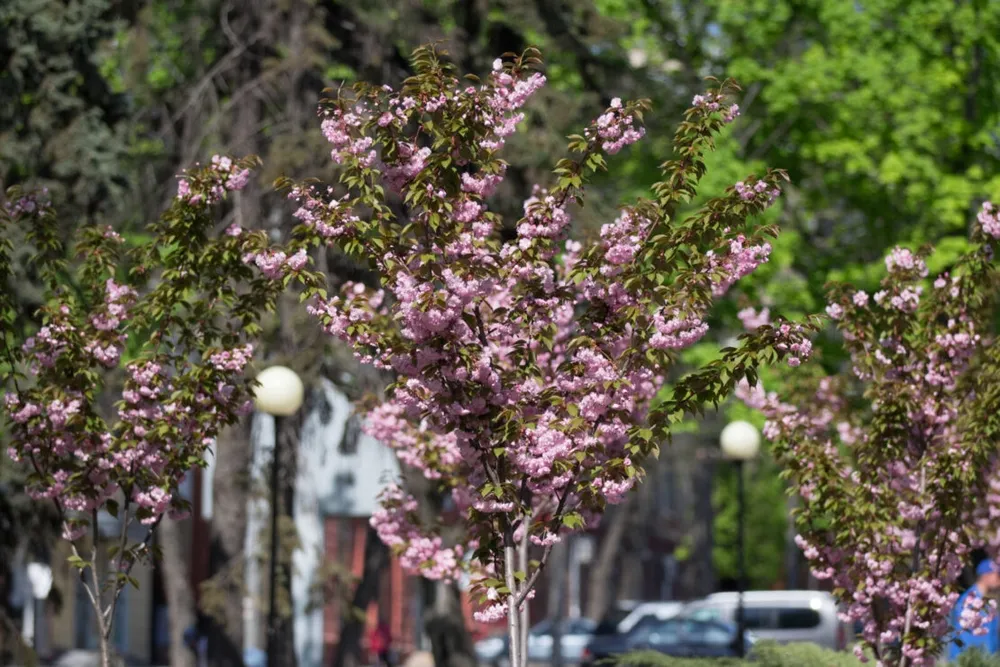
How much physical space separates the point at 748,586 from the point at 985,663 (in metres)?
53.9

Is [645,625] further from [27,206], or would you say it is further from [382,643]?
[27,206]

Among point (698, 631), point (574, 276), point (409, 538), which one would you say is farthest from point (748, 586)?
point (574, 276)

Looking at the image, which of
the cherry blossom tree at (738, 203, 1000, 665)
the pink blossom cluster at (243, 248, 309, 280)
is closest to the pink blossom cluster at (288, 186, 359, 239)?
the pink blossom cluster at (243, 248, 309, 280)

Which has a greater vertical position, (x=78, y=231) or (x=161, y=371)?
(x=78, y=231)

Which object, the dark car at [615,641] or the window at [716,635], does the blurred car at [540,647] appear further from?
the window at [716,635]

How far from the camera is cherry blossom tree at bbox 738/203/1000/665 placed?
1296cm

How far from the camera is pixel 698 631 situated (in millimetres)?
32156

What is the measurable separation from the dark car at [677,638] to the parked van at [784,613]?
2.66 feet

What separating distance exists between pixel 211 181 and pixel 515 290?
2.37 meters

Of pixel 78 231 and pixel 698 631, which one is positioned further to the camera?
pixel 698 631

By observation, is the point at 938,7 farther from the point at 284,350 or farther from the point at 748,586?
the point at 748,586

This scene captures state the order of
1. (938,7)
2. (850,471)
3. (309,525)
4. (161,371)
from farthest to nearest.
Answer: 1. (309,525)
2. (938,7)
3. (850,471)
4. (161,371)

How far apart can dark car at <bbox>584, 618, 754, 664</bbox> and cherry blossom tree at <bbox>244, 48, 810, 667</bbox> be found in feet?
67.1

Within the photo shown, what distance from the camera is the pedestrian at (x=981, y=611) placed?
13435 mm
